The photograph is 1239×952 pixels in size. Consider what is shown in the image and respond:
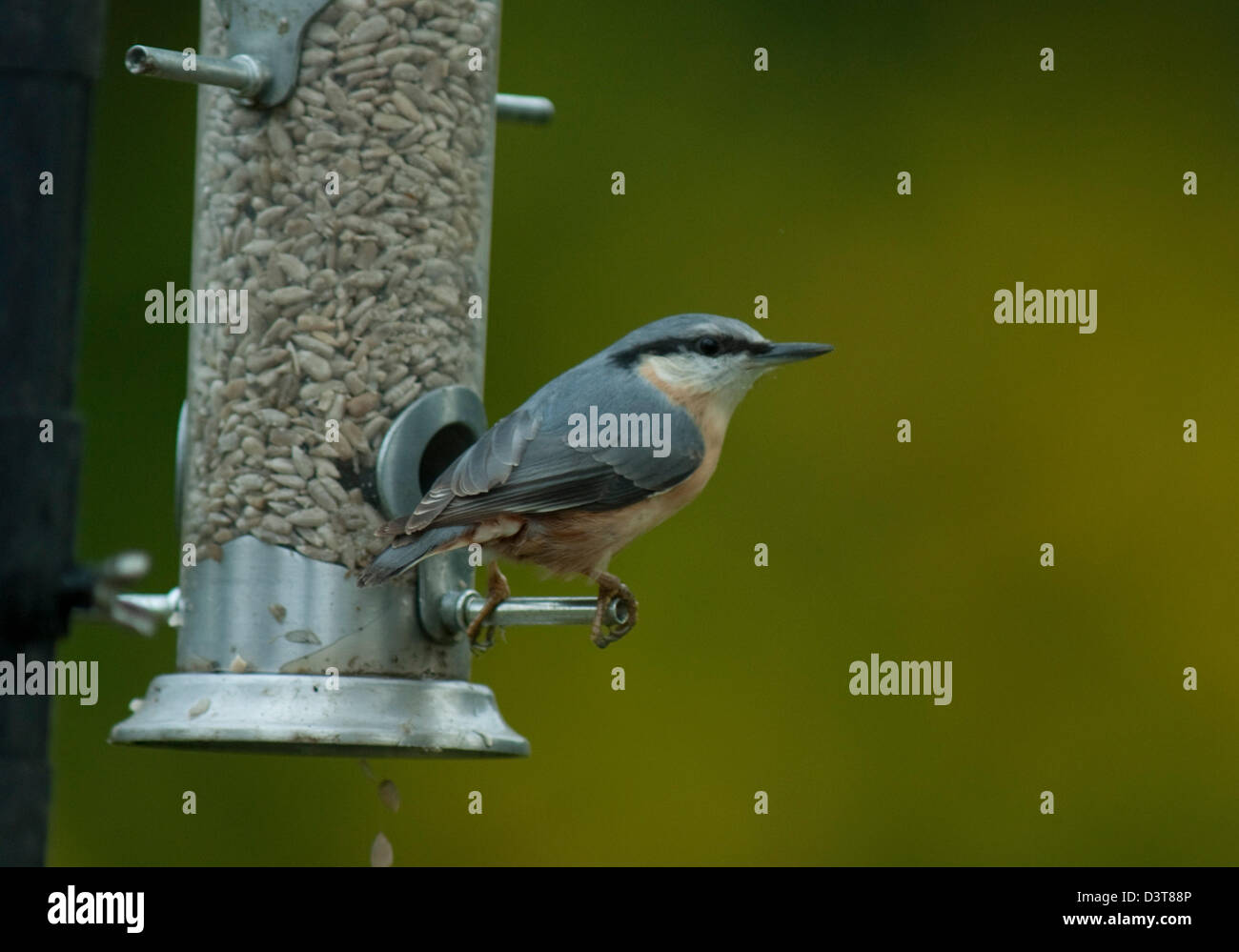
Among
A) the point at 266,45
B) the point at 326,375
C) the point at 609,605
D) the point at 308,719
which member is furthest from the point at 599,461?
the point at 266,45

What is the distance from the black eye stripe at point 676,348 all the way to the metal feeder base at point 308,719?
75 cm

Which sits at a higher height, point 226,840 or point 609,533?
point 609,533

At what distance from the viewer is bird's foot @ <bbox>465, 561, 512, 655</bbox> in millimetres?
3666

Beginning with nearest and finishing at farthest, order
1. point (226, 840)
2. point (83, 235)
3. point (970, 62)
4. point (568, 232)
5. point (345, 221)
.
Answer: point (83, 235) → point (345, 221) → point (226, 840) → point (568, 232) → point (970, 62)

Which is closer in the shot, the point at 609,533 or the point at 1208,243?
the point at 609,533

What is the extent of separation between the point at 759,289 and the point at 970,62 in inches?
44.0

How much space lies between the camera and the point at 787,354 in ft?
12.6

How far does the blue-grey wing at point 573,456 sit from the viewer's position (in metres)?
3.55

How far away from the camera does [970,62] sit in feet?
20.7

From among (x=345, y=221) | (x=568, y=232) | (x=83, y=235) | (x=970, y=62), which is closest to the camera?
(x=83, y=235)

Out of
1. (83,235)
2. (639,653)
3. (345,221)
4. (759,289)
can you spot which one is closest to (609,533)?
(345,221)

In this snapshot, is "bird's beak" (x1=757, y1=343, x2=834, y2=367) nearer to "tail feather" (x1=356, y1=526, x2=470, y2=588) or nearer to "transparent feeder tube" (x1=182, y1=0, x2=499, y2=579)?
"transparent feeder tube" (x1=182, y1=0, x2=499, y2=579)

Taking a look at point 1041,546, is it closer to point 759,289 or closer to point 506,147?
point 759,289

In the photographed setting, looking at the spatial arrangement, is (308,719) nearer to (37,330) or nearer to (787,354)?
(37,330)
